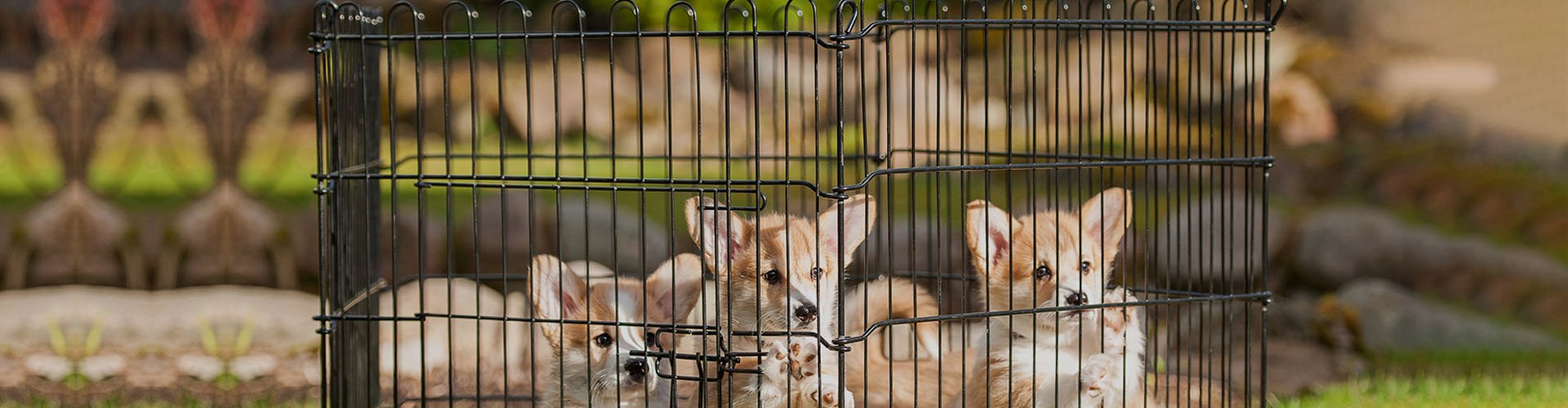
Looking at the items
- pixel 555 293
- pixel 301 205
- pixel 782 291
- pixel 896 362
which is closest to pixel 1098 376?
pixel 782 291

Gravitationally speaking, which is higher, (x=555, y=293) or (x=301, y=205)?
(x=301, y=205)

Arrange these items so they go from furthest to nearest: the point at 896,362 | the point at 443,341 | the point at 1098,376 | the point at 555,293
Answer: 1. the point at 443,341
2. the point at 896,362
3. the point at 555,293
4. the point at 1098,376

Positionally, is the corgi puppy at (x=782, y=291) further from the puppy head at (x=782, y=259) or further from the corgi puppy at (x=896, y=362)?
the corgi puppy at (x=896, y=362)

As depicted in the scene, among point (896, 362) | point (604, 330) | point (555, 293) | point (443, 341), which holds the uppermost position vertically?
point (555, 293)

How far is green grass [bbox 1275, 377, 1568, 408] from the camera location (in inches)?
236

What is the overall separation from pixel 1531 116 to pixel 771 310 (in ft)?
23.3

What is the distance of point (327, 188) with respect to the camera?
3893mm

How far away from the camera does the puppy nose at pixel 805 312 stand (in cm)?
351

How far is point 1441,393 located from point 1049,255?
132 inches

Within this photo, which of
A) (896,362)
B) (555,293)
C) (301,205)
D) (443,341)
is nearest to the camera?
(555,293)

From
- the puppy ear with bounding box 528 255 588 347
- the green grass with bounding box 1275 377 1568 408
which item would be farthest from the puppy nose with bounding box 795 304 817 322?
the green grass with bounding box 1275 377 1568 408

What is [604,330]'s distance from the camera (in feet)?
12.6

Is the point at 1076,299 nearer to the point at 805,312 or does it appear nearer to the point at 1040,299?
the point at 1040,299

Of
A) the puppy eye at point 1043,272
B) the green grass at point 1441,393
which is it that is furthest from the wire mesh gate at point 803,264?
the green grass at point 1441,393
